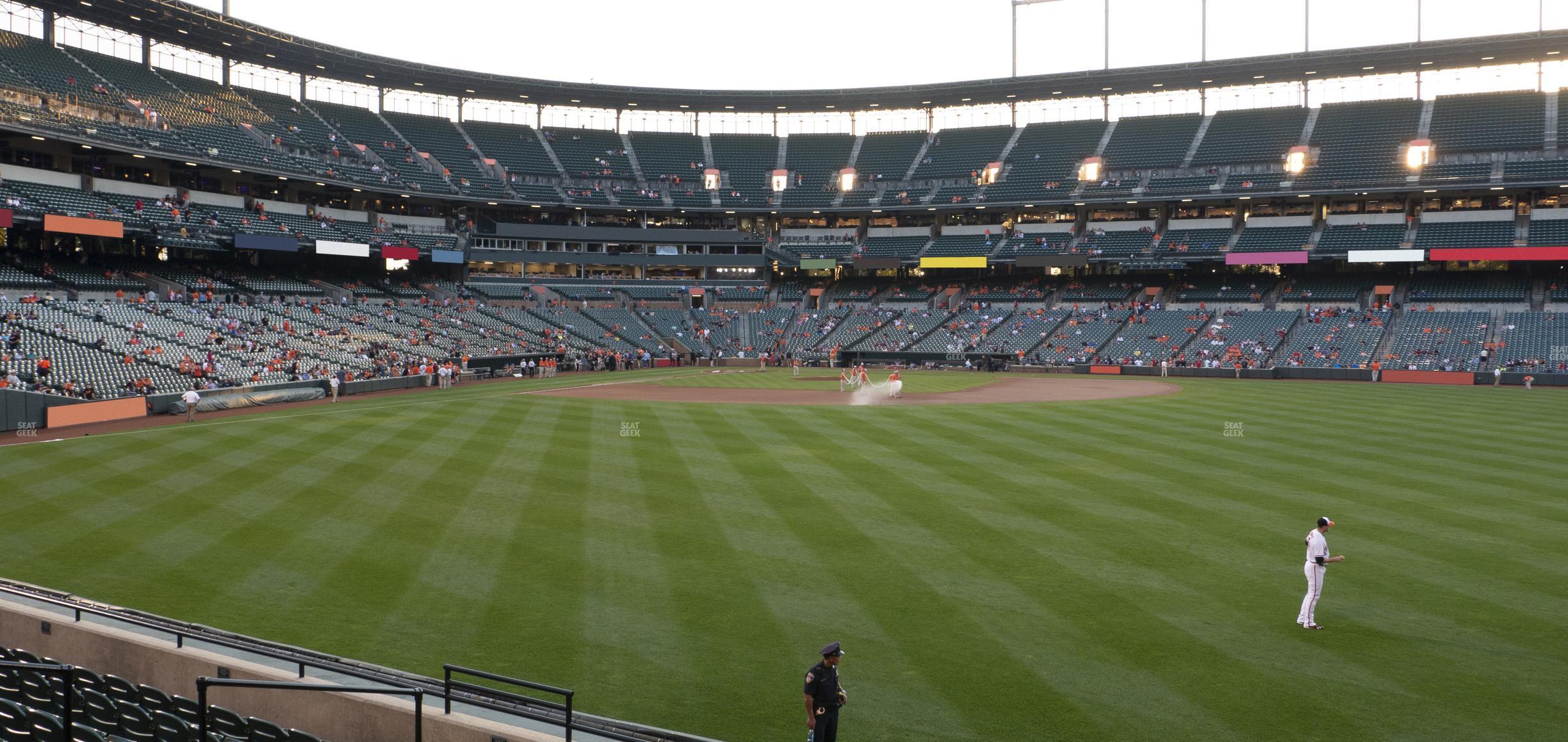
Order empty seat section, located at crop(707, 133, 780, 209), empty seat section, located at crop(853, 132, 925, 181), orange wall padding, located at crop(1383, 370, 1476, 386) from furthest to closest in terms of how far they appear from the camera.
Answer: empty seat section, located at crop(853, 132, 925, 181), empty seat section, located at crop(707, 133, 780, 209), orange wall padding, located at crop(1383, 370, 1476, 386)

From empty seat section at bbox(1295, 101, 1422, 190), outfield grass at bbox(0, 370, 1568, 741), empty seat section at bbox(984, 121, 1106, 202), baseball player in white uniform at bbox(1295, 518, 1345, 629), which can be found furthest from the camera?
empty seat section at bbox(984, 121, 1106, 202)

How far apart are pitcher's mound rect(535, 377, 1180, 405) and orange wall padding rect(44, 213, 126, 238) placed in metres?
27.5

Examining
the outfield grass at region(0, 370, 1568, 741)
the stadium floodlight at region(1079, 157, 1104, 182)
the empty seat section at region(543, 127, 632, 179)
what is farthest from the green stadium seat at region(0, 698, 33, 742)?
the empty seat section at region(543, 127, 632, 179)

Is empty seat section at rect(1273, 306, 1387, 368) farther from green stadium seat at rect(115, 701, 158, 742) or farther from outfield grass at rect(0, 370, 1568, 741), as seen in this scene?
green stadium seat at rect(115, 701, 158, 742)

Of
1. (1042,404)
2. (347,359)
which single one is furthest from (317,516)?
(347,359)

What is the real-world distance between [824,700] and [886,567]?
6.46 m

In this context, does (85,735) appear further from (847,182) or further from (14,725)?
(847,182)

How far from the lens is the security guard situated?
28.3ft

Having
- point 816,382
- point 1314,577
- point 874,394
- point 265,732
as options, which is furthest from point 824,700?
point 816,382

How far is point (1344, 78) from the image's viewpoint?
7394 cm

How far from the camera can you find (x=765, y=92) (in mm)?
87688

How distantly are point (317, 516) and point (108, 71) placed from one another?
196ft

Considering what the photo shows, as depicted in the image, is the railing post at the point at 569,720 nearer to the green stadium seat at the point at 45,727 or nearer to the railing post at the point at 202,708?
the railing post at the point at 202,708

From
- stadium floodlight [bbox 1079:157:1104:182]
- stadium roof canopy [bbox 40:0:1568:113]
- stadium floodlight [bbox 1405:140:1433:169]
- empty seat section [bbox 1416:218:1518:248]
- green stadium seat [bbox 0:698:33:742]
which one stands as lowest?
Answer: green stadium seat [bbox 0:698:33:742]
